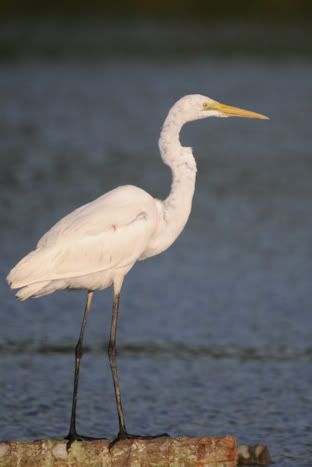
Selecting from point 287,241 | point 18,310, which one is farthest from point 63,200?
point 18,310


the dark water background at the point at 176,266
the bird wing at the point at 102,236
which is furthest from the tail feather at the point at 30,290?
the dark water background at the point at 176,266

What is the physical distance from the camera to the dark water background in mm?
8461

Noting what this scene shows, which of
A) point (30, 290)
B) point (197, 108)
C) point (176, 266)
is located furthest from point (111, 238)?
point (176, 266)

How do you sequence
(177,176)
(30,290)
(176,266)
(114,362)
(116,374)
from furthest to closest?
(176,266) → (177,176) → (114,362) → (116,374) → (30,290)

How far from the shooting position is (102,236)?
282 inches

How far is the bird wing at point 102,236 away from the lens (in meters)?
7.04

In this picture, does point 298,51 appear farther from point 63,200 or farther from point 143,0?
point 63,200

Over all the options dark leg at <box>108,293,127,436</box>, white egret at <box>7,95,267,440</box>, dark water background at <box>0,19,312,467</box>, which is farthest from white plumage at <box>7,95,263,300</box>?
dark water background at <box>0,19,312,467</box>

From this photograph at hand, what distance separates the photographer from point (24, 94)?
24.6 metres

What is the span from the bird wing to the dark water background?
1.43m

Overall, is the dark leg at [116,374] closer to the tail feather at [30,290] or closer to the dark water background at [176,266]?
the tail feather at [30,290]

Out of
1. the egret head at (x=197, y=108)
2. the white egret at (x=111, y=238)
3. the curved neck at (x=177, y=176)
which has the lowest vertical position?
the white egret at (x=111, y=238)

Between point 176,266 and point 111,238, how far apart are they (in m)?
5.35

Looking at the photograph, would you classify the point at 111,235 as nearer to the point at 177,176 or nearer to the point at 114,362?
the point at 177,176
